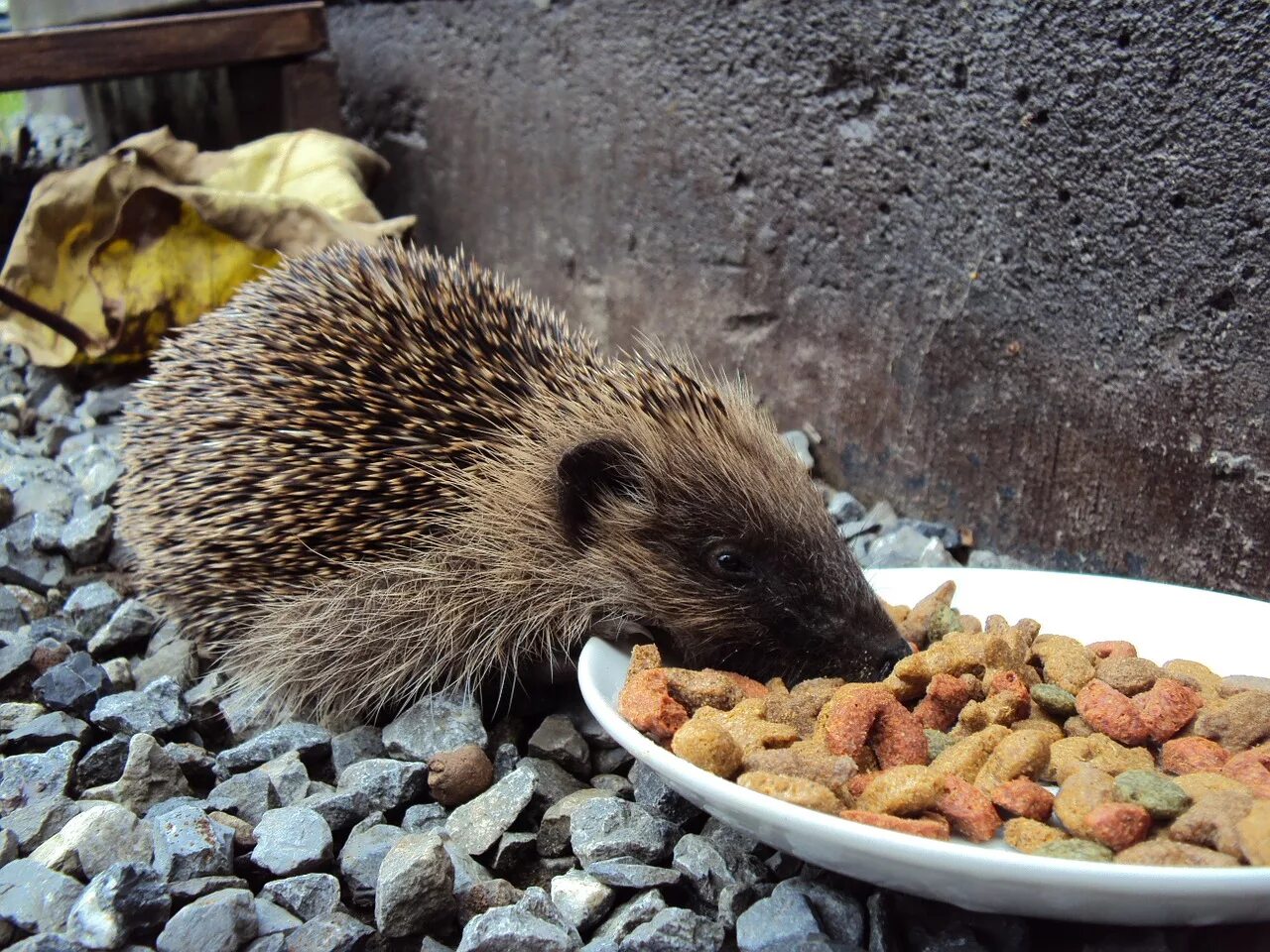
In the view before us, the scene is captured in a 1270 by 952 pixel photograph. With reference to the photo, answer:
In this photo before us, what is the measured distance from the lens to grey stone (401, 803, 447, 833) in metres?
2.66

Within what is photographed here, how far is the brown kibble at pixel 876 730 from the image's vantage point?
238 centimetres

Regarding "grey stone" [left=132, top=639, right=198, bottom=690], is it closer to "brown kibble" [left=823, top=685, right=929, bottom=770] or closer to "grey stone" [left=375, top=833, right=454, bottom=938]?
"grey stone" [left=375, top=833, right=454, bottom=938]

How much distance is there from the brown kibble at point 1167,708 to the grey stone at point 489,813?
1.36 metres

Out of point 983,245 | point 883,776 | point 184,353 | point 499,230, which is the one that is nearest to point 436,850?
point 883,776

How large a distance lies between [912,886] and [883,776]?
29 cm

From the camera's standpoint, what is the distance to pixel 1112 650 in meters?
2.76

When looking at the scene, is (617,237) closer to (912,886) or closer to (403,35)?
(403,35)

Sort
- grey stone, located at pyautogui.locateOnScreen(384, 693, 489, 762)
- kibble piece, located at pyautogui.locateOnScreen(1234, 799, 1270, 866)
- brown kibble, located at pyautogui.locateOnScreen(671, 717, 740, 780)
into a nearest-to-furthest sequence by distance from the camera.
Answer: kibble piece, located at pyautogui.locateOnScreen(1234, 799, 1270, 866) → brown kibble, located at pyautogui.locateOnScreen(671, 717, 740, 780) → grey stone, located at pyautogui.locateOnScreen(384, 693, 489, 762)

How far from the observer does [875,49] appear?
12.7 feet

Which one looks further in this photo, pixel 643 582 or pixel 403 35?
pixel 403 35

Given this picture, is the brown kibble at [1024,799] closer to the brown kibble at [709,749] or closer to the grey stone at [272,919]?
the brown kibble at [709,749]

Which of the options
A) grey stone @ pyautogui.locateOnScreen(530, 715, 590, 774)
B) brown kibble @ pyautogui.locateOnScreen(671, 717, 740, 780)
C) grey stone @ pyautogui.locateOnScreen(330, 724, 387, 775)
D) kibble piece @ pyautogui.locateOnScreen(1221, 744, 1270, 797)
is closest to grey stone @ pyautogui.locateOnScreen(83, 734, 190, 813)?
grey stone @ pyautogui.locateOnScreen(330, 724, 387, 775)

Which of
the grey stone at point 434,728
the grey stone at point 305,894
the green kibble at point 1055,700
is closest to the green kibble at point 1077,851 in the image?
the green kibble at point 1055,700

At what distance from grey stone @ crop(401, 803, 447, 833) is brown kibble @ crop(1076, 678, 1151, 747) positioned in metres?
1.45
